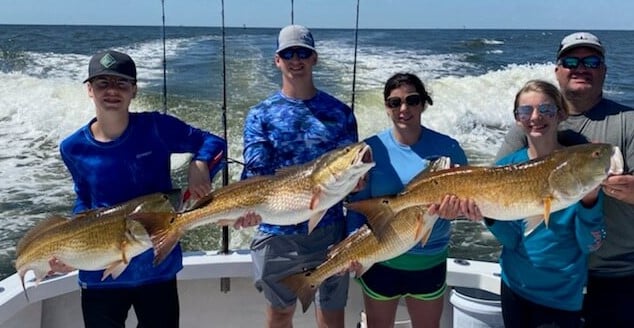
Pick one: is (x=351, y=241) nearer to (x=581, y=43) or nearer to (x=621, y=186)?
(x=621, y=186)

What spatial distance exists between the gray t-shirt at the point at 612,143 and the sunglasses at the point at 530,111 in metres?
0.19

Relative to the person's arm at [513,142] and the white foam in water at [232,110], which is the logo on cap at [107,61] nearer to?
the person's arm at [513,142]

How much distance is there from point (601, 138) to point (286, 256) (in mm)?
1676

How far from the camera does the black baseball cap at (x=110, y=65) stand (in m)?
3.01

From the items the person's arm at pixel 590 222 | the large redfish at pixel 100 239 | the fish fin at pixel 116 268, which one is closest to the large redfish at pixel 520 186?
the person's arm at pixel 590 222

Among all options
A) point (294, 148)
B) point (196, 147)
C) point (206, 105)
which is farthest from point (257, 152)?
point (206, 105)

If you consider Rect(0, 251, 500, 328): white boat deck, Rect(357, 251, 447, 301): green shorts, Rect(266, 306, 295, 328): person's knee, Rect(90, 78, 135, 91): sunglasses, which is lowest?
Rect(0, 251, 500, 328): white boat deck

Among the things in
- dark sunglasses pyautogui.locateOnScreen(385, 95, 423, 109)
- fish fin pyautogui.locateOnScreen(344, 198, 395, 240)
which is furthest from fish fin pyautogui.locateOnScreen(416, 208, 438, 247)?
dark sunglasses pyautogui.locateOnScreen(385, 95, 423, 109)

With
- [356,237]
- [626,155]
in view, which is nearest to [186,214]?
[356,237]

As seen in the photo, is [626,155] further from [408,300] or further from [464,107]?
[464,107]

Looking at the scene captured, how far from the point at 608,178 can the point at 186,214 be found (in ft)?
6.05

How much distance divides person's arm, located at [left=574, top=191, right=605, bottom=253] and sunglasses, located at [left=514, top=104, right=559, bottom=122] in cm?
41

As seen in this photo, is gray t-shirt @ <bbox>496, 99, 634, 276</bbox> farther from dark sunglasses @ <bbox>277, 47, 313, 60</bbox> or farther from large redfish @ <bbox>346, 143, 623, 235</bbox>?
dark sunglasses @ <bbox>277, 47, 313, 60</bbox>

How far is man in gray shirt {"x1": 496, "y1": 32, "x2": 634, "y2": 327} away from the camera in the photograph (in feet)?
9.68
